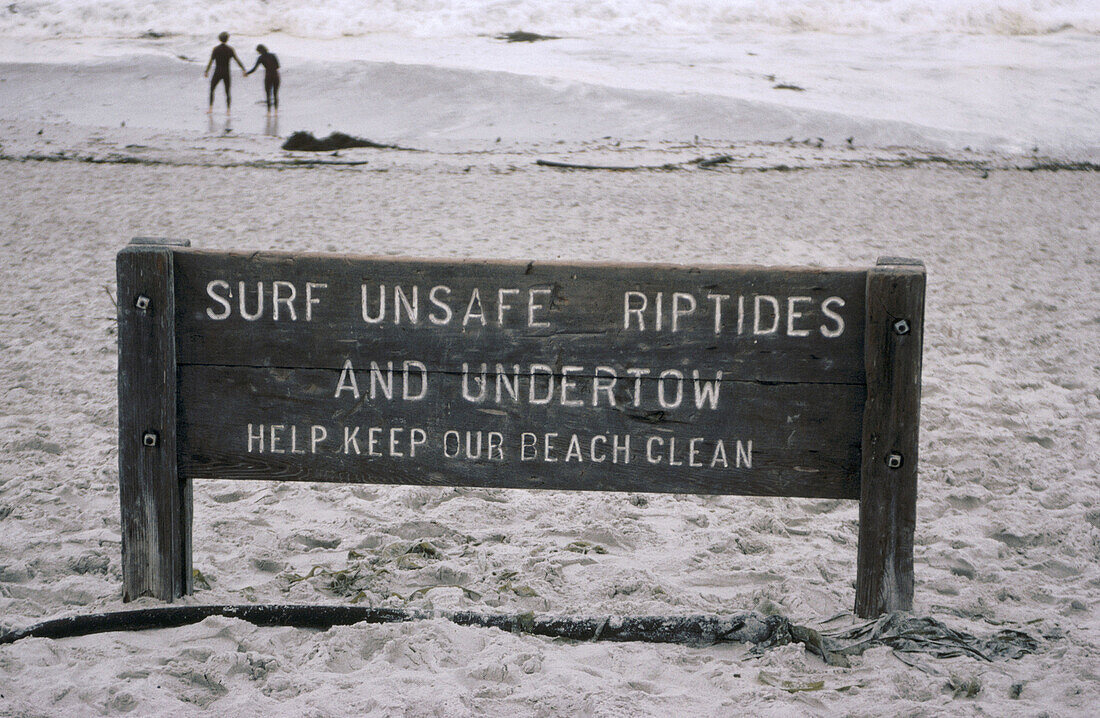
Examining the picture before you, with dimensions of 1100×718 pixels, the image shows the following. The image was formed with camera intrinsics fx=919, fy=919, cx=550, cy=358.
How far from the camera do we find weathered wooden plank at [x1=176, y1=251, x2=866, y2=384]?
7.89 feet

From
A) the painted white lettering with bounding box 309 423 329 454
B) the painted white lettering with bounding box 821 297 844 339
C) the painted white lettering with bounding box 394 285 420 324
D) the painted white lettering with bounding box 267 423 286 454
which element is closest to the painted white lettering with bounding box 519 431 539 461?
the painted white lettering with bounding box 394 285 420 324

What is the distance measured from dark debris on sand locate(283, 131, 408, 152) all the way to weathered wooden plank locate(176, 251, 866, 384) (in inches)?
419

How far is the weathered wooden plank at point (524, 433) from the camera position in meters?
2.46

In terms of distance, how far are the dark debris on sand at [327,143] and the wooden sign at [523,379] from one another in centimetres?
1063

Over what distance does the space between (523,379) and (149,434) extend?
3.38ft

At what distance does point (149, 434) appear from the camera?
2500mm

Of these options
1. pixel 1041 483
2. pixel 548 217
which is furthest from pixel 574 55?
pixel 1041 483

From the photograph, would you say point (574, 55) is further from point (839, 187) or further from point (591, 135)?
point (839, 187)

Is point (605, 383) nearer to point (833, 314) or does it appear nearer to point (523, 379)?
point (523, 379)

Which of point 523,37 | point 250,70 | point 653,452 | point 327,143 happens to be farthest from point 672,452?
point 523,37

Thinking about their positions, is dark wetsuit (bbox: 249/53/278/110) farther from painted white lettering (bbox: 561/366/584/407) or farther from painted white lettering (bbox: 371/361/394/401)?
painted white lettering (bbox: 561/366/584/407)

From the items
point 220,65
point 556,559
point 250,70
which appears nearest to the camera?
point 556,559

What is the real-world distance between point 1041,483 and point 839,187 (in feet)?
24.9

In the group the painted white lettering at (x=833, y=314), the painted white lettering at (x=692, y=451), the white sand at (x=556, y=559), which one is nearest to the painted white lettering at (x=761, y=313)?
the painted white lettering at (x=833, y=314)
